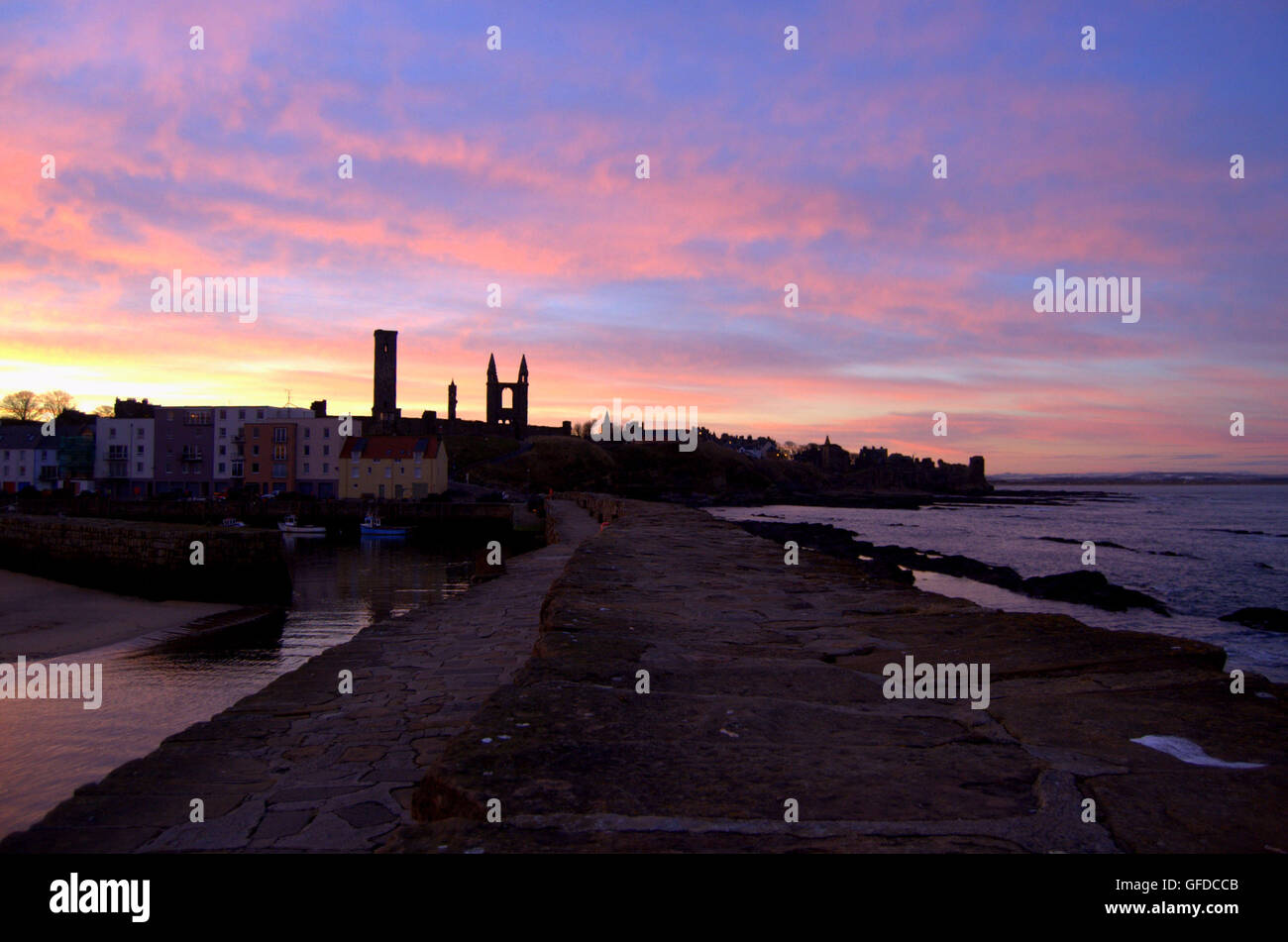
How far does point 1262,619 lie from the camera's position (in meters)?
20.0

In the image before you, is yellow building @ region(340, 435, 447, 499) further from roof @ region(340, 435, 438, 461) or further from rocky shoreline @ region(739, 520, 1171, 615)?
rocky shoreline @ region(739, 520, 1171, 615)

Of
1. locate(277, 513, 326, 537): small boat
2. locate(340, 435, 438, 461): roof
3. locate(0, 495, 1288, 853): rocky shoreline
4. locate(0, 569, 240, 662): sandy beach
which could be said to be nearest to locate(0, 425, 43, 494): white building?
locate(340, 435, 438, 461): roof

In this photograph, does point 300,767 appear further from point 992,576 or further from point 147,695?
point 992,576

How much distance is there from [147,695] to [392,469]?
225ft

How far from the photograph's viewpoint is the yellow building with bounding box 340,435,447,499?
77062 millimetres

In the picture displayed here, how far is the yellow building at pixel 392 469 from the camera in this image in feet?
253

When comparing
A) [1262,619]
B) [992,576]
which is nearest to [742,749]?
[1262,619]

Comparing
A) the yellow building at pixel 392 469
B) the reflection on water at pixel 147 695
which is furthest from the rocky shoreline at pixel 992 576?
the yellow building at pixel 392 469

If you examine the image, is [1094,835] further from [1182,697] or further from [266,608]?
[266,608]
